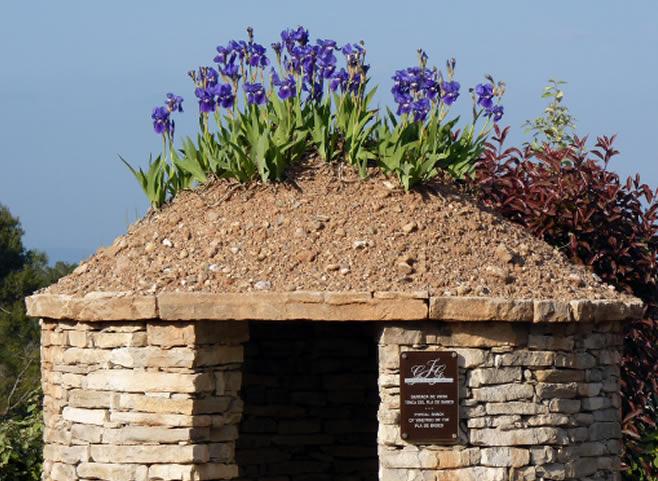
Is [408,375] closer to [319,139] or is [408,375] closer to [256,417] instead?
[319,139]

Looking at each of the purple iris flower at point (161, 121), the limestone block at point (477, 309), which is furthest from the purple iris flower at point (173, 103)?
the limestone block at point (477, 309)

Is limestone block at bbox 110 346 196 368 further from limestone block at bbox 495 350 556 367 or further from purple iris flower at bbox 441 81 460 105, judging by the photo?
purple iris flower at bbox 441 81 460 105

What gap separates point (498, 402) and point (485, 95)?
8.51 feet

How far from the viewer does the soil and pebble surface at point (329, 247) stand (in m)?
8.42

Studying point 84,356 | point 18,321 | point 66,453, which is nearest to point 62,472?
point 66,453

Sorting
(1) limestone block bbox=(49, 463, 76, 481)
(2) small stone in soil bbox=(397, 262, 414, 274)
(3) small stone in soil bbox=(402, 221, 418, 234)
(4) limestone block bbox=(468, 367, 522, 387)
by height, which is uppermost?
(3) small stone in soil bbox=(402, 221, 418, 234)

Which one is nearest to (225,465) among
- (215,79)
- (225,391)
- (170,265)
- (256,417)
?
(225,391)

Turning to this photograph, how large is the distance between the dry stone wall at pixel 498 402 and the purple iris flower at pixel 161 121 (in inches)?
104

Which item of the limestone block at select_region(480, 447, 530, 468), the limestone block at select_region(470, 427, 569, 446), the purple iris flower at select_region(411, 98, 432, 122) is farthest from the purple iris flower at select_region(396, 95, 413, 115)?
the limestone block at select_region(480, 447, 530, 468)

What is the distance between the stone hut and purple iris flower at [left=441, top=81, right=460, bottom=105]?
0.64m

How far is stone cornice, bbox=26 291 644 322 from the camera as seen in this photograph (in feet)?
26.3

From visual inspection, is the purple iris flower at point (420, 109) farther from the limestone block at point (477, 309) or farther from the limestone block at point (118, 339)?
the limestone block at point (118, 339)

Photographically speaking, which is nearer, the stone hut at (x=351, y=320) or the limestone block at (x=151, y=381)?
the stone hut at (x=351, y=320)

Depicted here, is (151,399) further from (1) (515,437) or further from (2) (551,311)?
(2) (551,311)
